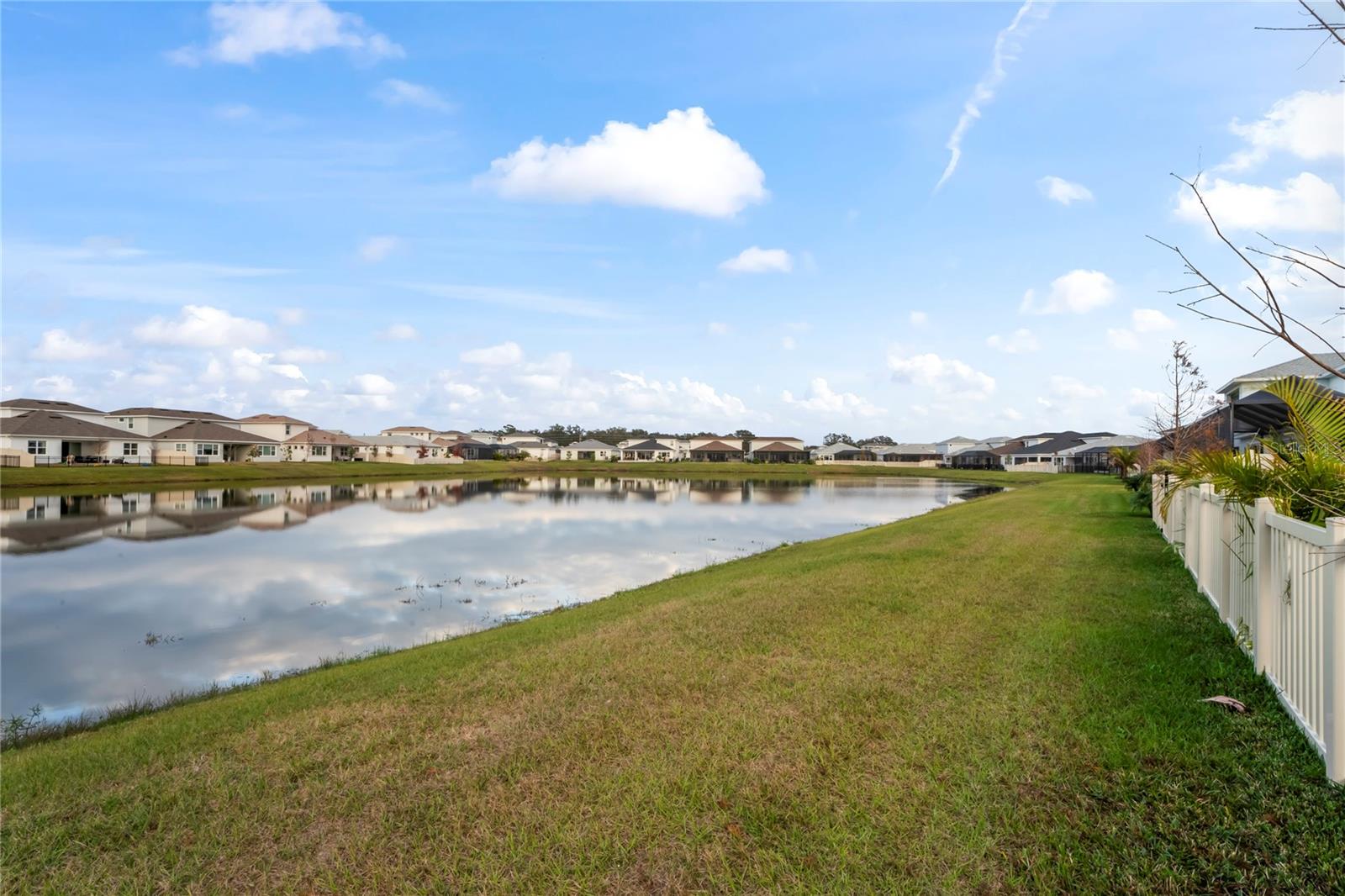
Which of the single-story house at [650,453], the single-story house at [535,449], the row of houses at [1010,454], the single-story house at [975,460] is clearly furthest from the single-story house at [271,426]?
the single-story house at [975,460]

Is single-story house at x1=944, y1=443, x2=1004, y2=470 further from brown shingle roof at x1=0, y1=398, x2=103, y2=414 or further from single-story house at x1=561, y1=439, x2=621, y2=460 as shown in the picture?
brown shingle roof at x1=0, y1=398, x2=103, y2=414

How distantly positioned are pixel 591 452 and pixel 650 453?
9515 mm

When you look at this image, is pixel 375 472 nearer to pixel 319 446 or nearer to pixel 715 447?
pixel 319 446

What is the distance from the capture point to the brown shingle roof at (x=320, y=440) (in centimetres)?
7702

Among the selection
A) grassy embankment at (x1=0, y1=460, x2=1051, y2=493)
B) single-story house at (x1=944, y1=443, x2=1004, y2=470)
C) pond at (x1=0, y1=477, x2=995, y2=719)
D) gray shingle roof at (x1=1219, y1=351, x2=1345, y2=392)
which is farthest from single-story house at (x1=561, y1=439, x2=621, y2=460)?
gray shingle roof at (x1=1219, y1=351, x2=1345, y2=392)

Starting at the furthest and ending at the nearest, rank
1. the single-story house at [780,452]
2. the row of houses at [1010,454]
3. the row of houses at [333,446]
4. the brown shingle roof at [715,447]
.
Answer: the brown shingle roof at [715,447] < the single-story house at [780,452] < the row of houses at [1010,454] < the row of houses at [333,446]

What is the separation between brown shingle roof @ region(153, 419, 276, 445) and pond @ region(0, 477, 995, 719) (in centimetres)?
2910

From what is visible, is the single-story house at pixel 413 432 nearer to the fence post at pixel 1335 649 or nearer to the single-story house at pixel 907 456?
the single-story house at pixel 907 456

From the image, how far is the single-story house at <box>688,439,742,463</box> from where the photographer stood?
348 feet

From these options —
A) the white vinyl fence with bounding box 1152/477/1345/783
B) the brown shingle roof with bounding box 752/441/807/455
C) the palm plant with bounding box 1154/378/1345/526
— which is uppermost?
the brown shingle roof with bounding box 752/441/807/455

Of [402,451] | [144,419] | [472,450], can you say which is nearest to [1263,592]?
[144,419]

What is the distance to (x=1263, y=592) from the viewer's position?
484cm

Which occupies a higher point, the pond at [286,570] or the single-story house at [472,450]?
the single-story house at [472,450]

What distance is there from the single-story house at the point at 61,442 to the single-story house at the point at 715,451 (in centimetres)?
6777
